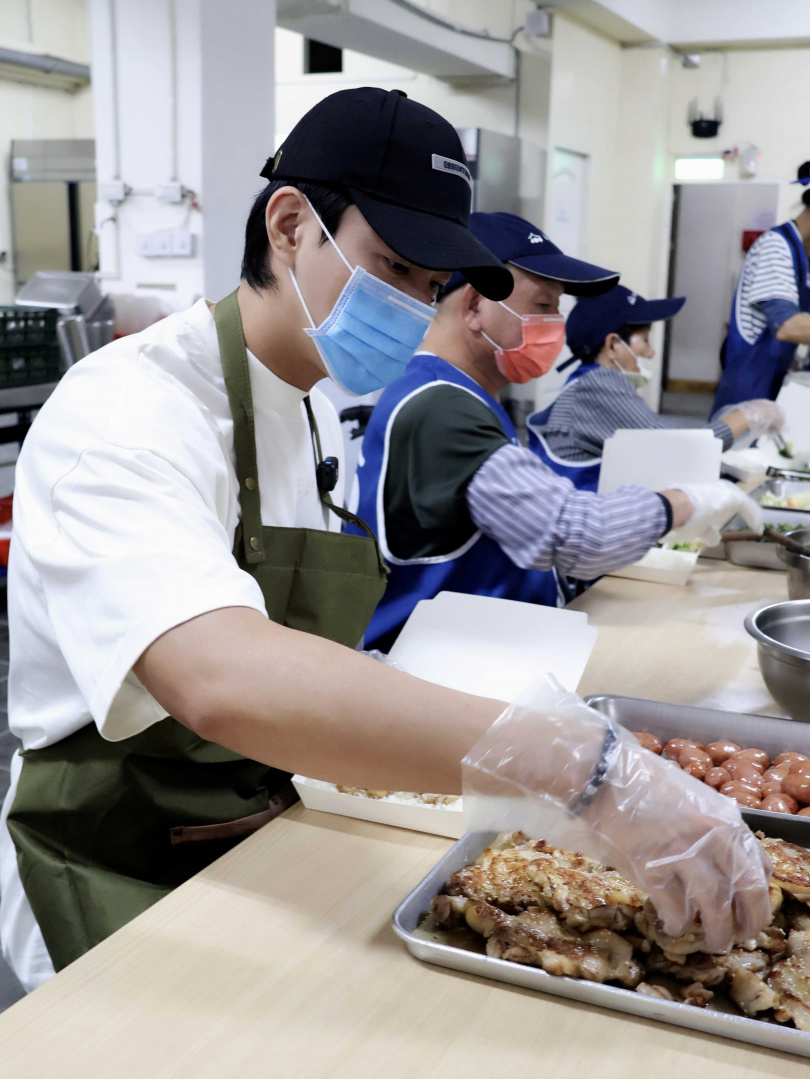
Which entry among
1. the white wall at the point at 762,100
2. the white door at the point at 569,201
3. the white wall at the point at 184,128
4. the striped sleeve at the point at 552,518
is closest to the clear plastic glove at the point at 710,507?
the striped sleeve at the point at 552,518

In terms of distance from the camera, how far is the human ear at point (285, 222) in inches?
47.9

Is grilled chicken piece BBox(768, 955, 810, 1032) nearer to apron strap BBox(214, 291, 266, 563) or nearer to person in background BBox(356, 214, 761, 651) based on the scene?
apron strap BBox(214, 291, 266, 563)

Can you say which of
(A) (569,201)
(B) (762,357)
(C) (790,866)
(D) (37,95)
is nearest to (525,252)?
(C) (790,866)

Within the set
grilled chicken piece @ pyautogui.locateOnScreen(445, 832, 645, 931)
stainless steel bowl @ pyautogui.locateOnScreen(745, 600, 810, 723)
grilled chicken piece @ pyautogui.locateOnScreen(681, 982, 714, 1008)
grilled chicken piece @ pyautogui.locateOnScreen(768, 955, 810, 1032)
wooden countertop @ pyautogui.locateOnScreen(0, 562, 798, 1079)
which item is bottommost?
wooden countertop @ pyautogui.locateOnScreen(0, 562, 798, 1079)

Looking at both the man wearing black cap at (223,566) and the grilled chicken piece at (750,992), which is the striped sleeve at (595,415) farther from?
the grilled chicken piece at (750,992)

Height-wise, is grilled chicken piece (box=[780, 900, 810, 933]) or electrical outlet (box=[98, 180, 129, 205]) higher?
electrical outlet (box=[98, 180, 129, 205])

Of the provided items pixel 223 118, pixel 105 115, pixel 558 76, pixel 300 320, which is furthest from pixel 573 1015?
pixel 558 76

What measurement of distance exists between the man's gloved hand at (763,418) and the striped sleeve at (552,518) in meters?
1.64

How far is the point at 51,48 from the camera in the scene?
8.27m

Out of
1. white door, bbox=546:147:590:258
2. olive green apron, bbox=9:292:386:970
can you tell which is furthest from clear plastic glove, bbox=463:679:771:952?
white door, bbox=546:147:590:258

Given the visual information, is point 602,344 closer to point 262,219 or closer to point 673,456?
point 673,456

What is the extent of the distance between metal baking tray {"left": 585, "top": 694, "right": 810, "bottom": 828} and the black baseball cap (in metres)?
0.68

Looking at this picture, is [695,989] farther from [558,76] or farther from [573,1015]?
[558,76]

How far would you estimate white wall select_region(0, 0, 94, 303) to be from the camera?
314 inches
